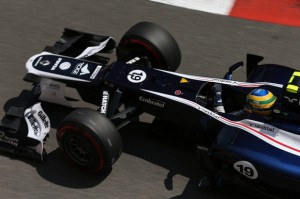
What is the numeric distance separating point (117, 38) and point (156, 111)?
252 cm

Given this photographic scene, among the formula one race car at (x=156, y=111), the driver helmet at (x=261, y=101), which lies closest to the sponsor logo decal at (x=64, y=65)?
the formula one race car at (x=156, y=111)

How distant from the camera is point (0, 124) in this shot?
630 centimetres

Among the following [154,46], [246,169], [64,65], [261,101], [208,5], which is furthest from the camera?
[208,5]

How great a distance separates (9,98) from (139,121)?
1.75 meters

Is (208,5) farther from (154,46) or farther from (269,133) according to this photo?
(269,133)

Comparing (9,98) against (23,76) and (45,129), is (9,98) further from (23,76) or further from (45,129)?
(45,129)

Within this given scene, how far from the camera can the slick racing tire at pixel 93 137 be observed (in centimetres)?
569

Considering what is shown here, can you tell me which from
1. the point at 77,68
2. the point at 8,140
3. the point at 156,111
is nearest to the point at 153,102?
Result: the point at 156,111

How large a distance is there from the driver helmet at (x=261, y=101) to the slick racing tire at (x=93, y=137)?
1.44 m

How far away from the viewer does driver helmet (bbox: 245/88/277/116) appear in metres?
5.61

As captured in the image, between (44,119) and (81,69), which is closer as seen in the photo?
(44,119)

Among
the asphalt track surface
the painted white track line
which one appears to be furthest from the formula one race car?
the painted white track line

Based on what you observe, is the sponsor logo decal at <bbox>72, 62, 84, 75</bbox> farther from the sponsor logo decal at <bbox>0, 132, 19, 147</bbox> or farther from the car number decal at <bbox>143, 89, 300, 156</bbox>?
the car number decal at <bbox>143, 89, 300, 156</bbox>

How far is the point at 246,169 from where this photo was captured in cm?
552
